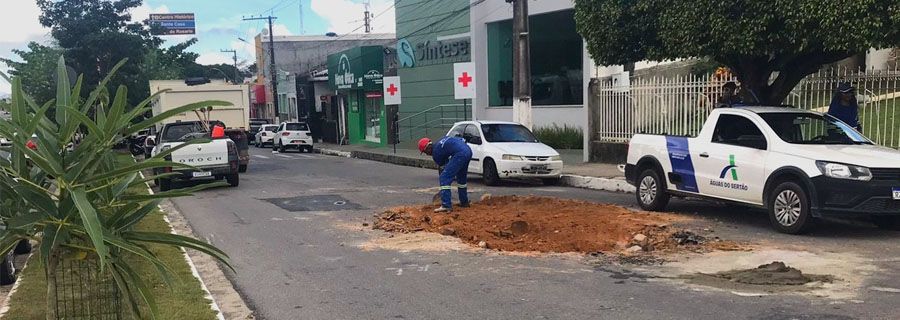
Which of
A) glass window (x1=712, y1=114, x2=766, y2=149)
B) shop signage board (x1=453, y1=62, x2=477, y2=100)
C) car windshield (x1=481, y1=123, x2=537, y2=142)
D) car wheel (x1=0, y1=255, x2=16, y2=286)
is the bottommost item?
car wheel (x1=0, y1=255, x2=16, y2=286)

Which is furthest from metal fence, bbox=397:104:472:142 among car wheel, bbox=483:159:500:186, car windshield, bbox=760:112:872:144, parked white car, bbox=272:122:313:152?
car windshield, bbox=760:112:872:144

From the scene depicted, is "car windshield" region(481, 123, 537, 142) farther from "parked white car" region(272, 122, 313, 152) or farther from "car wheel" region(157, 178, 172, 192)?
"parked white car" region(272, 122, 313, 152)

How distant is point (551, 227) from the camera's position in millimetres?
9766

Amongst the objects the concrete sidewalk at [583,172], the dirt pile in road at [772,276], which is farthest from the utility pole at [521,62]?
the dirt pile in road at [772,276]

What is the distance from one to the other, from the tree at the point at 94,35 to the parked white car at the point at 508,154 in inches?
761

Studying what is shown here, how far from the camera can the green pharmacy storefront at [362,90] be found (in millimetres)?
36594

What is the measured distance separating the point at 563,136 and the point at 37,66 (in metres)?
30.7

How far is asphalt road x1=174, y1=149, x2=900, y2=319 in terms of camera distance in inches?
242

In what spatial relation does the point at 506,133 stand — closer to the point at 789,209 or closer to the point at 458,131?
the point at 458,131

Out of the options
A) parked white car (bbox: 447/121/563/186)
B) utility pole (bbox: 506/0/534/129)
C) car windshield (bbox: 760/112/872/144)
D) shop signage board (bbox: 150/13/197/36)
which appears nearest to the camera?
car windshield (bbox: 760/112/872/144)

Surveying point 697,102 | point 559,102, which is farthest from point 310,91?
point 697,102

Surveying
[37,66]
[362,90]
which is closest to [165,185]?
[362,90]

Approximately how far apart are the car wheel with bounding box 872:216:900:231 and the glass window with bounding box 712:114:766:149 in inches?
67.8

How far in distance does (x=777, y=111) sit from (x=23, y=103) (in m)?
9.30
